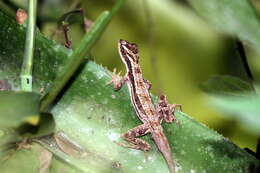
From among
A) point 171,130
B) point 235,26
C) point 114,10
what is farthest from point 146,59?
point 114,10

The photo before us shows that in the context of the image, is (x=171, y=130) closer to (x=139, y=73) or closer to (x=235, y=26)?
(x=235, y=26)

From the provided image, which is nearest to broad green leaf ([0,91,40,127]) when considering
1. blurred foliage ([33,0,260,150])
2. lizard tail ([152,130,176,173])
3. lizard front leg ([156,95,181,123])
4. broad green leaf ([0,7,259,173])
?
broad green leaf ([0,7,259,173])

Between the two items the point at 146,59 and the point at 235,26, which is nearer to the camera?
the point at 235,26

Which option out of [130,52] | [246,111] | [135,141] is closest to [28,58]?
[135,141]

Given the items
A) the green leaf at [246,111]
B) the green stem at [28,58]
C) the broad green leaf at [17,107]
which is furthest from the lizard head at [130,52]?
the green leaf at [246,111]

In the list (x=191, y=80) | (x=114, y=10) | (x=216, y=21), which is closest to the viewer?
(x=114, y=10)

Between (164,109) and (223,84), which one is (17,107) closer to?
(223,84)
